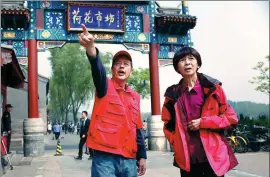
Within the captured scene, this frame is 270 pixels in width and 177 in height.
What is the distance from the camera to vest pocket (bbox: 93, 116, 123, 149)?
2447 mm

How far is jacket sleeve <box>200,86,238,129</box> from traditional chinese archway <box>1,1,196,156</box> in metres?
9.29

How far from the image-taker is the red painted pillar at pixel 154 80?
1223 cm

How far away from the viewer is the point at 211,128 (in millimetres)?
2424

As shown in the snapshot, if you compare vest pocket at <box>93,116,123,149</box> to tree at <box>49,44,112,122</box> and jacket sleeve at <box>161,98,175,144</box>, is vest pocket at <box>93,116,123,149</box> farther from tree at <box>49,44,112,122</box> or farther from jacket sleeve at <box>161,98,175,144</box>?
tree at <box>49,44,112,122</box>

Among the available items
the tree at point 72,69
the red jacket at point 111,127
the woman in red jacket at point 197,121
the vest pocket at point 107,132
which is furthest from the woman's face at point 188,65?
the tree at point 72,69

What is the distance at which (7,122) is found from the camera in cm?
975

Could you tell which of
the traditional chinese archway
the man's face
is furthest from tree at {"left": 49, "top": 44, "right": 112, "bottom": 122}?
the man's face

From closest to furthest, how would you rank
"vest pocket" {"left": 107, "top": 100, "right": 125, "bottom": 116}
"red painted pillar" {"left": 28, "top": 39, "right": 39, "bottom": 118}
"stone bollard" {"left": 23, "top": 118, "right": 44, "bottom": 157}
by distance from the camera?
1. "vest pocket" {"left": 107, "top": 100, "right": 125, "bottom": 116}
2. "stone bollard" {"left": 23, "top": 118, "right": 44, "bottom": 157}
3. "red painted pillar" {"left": 28, "top": 39, "right": 39, "bottom": 118}

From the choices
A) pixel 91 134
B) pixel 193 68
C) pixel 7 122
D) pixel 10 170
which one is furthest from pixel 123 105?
pixel 7 122

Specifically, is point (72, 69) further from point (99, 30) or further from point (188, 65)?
point (188, 65)

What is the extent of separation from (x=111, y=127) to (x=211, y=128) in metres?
0.77

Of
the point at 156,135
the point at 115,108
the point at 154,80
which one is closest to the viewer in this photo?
the point at 115,108

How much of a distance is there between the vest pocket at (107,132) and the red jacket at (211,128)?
1.45 ft

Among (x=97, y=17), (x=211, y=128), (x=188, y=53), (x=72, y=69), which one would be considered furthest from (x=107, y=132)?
(x=72, y=69)
